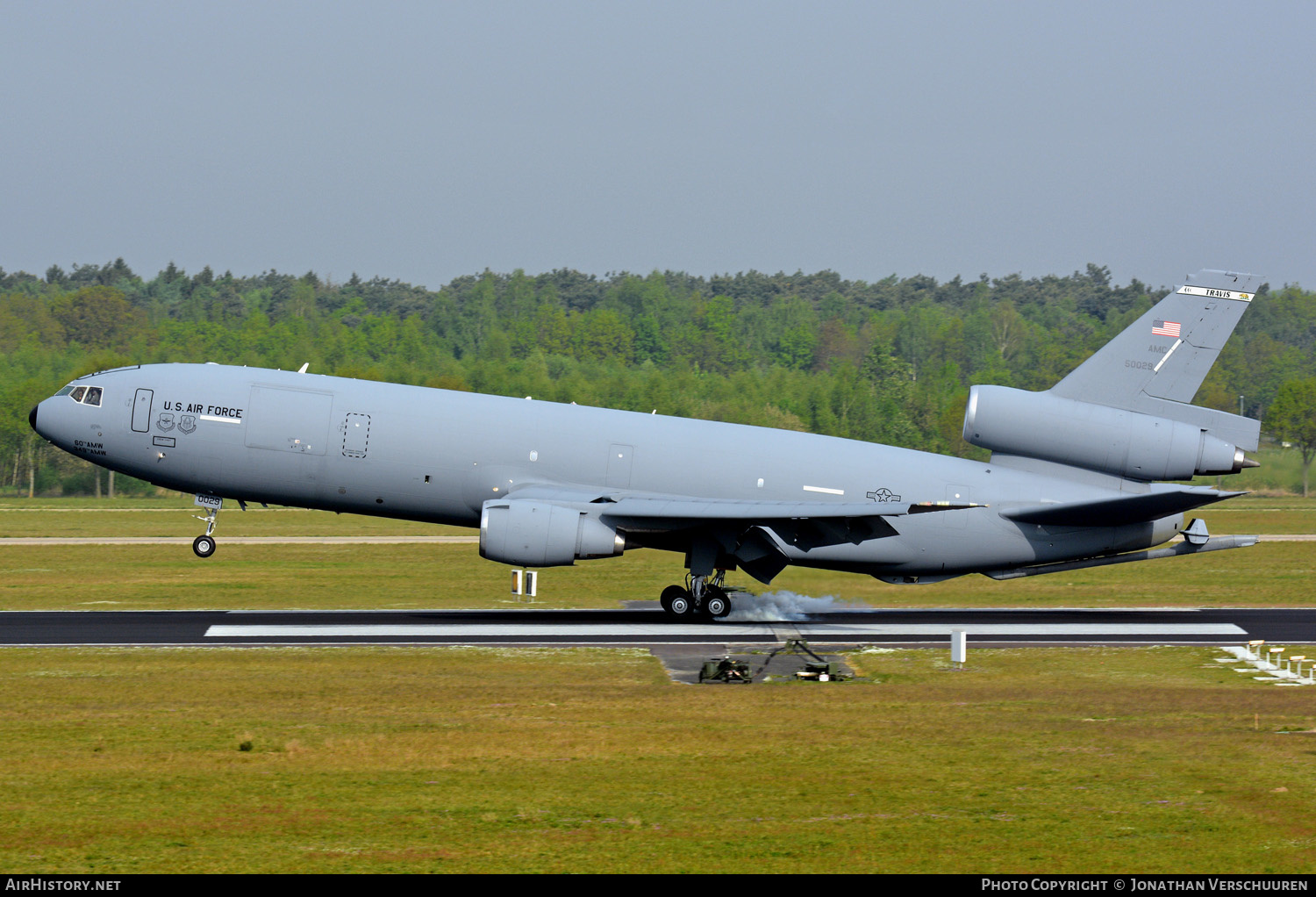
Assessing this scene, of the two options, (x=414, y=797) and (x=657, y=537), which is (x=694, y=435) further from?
(x=414, y=797)

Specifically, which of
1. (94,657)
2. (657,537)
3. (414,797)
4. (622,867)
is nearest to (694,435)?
(657,537)

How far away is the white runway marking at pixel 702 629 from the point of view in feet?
101

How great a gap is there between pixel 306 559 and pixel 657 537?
22323 mm

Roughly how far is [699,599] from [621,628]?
7.39ft

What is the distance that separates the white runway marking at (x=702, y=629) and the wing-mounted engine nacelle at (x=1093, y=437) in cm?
404

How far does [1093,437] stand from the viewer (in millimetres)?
34062

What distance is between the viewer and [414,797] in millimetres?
16031

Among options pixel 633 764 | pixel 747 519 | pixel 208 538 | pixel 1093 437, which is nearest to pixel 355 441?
pixel 208 538

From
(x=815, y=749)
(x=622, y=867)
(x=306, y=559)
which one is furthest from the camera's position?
(x=306, y=559)

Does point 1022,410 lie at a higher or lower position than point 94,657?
higher

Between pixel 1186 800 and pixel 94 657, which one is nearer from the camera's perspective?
pixel 1186 800

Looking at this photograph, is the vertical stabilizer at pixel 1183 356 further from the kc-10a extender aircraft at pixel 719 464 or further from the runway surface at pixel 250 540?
the runway surface at pixel 250 540

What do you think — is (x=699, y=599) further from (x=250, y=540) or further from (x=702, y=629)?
(x=250, y=540)

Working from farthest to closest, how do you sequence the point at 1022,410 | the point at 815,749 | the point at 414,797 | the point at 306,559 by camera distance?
the point at 306,559 < the point at 1022,410 < the point at 815,749 < the point at 414,797
